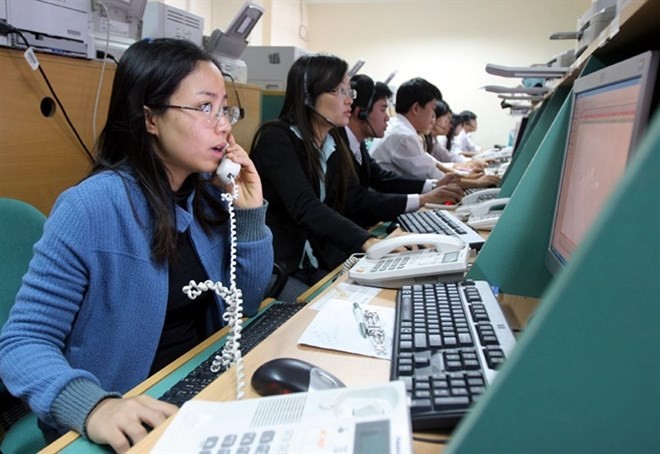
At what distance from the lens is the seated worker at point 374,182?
2254mm

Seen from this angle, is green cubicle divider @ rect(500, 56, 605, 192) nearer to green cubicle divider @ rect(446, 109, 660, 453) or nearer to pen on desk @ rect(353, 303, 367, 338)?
pen on desk @ rect(353, 303, 367, 338)

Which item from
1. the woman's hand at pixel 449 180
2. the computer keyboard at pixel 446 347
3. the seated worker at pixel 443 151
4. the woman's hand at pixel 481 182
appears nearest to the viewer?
the computer keyboard at pixel 446 347

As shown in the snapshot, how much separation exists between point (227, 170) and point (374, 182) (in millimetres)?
1679

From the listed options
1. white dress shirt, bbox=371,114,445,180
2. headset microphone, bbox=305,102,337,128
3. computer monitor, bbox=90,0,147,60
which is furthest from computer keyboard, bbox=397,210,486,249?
white dress shirt, bbox=371,114,445,180

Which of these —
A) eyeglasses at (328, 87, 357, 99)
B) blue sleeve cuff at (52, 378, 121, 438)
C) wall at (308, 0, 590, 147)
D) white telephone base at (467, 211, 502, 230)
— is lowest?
blue sleeve cuff at (52, 378, 121, 438)

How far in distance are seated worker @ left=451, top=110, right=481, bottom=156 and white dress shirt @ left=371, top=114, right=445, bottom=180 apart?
3.77 meters

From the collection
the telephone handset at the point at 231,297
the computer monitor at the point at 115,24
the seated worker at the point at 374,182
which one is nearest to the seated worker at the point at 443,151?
the seated worker at the point at 374,182

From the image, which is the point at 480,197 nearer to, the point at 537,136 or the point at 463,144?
the point at 537,136

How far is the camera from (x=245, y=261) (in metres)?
1.23

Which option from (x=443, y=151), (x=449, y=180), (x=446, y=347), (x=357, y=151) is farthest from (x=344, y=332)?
(x=443, y=151)

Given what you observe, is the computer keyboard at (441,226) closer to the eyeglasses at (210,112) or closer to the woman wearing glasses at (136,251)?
the woman wearing glasses at (136,251)

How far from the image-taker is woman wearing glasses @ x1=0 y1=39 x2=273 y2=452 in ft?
2.72

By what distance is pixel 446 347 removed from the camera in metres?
0.69

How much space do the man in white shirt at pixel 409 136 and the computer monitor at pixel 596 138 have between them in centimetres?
217
